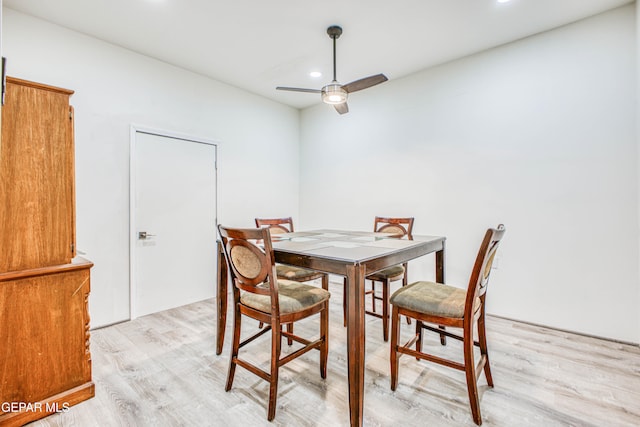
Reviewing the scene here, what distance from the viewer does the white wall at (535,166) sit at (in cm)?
255

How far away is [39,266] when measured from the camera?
1.75 m

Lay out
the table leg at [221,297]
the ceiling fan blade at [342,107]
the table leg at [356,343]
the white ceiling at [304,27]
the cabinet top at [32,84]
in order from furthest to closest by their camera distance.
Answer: the ceiling fan blade at [342,107] → the white ceiling at [304,27] → the table leg at [221,297] → the cabinet top at [32,84] → the table leg at [356,343]

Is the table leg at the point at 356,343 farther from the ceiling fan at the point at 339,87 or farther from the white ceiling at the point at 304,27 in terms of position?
the white ceiling at the point at 304,27

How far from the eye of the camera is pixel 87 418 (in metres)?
1.70

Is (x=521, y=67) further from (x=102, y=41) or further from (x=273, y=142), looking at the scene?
(x=102, y=41)

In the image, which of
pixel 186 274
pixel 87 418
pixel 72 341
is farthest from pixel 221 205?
pixel 87 418

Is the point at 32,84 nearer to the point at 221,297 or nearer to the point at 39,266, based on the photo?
the point at 39,266

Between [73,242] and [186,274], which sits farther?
[186,274]

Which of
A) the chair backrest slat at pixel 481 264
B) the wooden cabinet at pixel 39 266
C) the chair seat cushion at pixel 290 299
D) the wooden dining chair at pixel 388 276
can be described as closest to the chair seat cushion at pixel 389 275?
the wooden dining chair at pixel 388 276

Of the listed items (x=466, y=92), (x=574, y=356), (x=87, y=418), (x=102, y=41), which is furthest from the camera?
(x=466, y=92)

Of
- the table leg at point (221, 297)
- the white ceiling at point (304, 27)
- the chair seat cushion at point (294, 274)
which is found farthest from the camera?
the chair seat cushion at point (294, 274)

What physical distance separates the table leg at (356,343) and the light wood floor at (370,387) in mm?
206

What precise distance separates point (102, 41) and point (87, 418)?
3101 millimetres

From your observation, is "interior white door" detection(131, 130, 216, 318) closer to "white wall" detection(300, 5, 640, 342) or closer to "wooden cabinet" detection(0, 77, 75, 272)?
"wooden cabinet" detection(0, 77, 75, 272)
